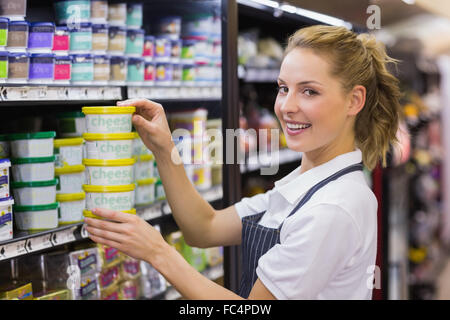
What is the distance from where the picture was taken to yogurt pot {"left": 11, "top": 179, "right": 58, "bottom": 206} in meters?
1.91

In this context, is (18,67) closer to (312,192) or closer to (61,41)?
(61,41)

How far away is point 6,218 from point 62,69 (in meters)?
0.56

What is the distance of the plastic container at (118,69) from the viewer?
2215 millimetres

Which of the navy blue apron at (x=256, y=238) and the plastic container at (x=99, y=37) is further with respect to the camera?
the plastic container at (x=99, y=37)

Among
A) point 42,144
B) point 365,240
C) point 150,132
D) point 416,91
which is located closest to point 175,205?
point 150,132

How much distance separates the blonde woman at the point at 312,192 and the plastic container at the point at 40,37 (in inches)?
17.1

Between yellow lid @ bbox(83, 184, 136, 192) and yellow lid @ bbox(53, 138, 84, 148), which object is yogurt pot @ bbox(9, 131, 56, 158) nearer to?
yellow lid @ bbox(53, 138, 84, 148)

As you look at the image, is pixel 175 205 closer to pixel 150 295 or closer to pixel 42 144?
pixel 42 144

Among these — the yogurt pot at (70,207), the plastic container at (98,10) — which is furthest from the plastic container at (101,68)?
the yogurt pot at (70,207)

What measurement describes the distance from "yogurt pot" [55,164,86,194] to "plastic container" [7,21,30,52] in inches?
18.4

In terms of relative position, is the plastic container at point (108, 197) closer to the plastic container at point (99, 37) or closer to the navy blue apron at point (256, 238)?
the navy blue apron at point (256, 238)

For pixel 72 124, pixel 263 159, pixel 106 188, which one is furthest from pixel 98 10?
pixel 263 159

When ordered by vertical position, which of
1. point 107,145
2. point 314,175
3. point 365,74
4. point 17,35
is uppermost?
point 17,35

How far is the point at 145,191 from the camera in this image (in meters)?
2.37
